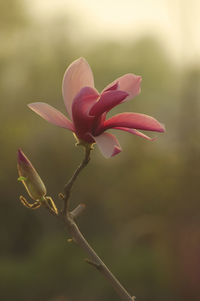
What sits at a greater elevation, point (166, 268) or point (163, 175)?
point (163, 175)

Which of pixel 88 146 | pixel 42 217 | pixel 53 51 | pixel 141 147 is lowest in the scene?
pixel 42 217

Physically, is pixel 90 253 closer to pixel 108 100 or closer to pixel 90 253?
pixel 90 253

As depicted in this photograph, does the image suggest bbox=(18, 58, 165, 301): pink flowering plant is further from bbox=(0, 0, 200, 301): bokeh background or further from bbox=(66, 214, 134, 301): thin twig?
bbox=(0, 0, 200, 301): bokeh background

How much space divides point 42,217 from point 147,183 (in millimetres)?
797

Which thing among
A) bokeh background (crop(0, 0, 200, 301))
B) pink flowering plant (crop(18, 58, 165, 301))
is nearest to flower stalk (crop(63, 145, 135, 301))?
pink flowering plant (crop(18, 58, 165, 301))

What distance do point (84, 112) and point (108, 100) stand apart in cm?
2

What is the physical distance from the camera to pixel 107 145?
14.4 inches

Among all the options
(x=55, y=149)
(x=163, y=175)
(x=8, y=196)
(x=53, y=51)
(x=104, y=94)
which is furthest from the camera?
(x=53, y=51)

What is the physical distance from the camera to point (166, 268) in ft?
7.04

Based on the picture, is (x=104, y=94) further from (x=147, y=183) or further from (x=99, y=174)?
(x=99, y=174)

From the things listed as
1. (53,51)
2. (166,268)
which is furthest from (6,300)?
(53,51)

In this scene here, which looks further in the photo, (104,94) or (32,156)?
(32,156)

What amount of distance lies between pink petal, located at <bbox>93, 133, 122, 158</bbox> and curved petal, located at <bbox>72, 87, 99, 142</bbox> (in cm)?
1

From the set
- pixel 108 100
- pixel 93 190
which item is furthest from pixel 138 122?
pixel 93 190
